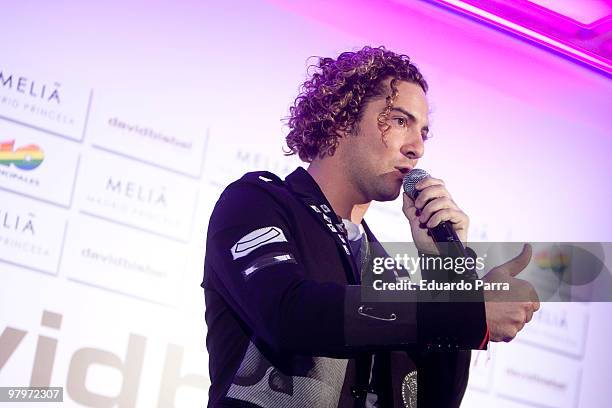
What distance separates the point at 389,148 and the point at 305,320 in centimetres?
73

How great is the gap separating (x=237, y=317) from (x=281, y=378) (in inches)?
6.7

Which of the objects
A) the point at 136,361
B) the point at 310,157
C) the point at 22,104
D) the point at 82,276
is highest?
the point at 22,104

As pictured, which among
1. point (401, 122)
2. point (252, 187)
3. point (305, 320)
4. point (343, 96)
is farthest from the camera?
point (343, 96)

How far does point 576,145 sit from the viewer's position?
428cm

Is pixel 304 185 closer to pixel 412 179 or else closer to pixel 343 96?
pixel 412 179

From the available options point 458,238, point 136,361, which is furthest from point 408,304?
point 136,361

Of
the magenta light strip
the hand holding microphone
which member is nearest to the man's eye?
the hand holding microphone

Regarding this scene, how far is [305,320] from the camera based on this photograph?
1.42 metres

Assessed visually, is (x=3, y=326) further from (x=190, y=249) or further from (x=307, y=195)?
(x=307, y=195)

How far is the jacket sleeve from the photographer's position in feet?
4.61

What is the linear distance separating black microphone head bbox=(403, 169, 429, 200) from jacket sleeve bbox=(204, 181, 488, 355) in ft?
1.01

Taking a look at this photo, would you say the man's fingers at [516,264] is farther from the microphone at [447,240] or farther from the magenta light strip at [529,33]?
the magenta light strip at [529,33]
